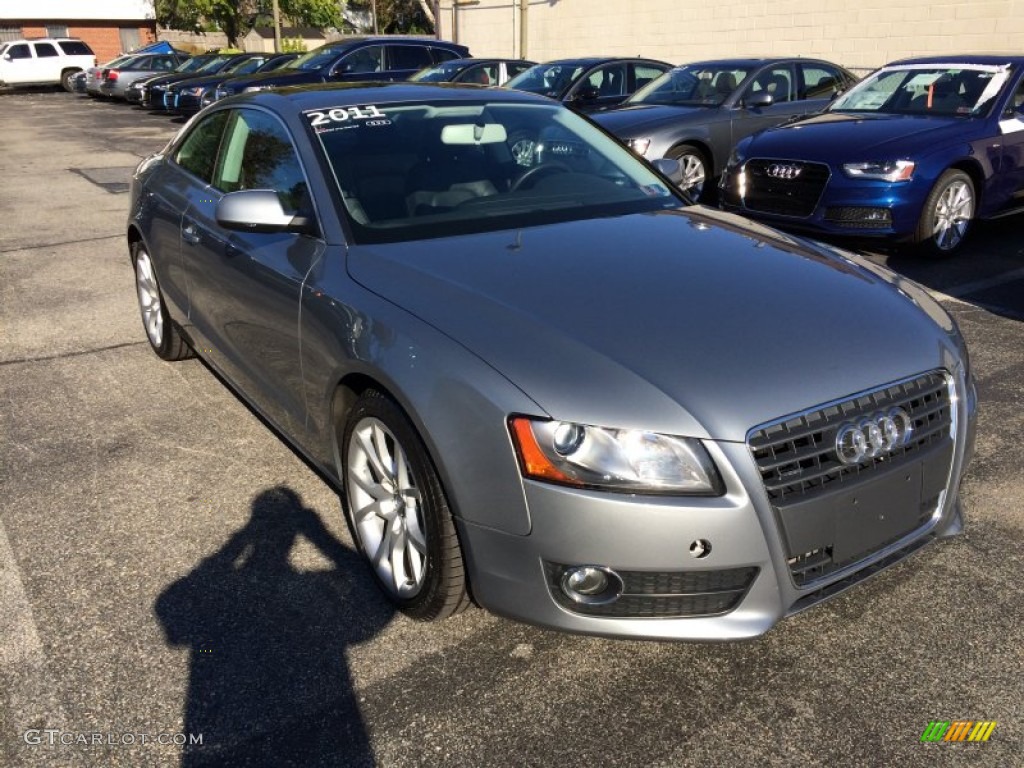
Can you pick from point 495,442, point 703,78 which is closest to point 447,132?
point 495,442

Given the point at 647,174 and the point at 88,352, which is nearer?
the point at 647,174

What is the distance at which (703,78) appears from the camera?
10.6 meters

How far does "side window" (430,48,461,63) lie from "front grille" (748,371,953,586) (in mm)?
17358

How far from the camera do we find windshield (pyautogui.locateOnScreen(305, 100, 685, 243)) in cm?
346

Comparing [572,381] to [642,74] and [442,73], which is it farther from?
[442,73]

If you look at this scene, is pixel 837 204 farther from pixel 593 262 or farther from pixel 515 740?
pixel 515 740

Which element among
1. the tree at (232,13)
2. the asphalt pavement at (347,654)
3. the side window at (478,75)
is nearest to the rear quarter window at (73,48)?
the tree at (232,13)

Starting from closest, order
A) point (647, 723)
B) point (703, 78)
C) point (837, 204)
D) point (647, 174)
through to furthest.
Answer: point (647, 723), point (647, 174), point (837, 204), point (703, 78)

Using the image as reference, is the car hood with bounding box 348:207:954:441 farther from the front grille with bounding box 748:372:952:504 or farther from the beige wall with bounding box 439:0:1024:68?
the beige wall with bounding box 439:0:1024:68

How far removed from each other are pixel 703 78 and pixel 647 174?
6.96 meters

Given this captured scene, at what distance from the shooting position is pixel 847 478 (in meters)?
2.48

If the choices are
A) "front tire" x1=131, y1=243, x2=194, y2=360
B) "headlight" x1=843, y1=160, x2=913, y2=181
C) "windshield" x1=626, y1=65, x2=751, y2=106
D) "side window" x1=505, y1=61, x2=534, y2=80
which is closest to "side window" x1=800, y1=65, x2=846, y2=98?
"windshield" x1=626, y1=65, x2=751, y2=106

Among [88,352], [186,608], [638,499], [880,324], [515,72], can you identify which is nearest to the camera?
[638,499]

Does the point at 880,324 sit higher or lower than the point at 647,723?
higher
